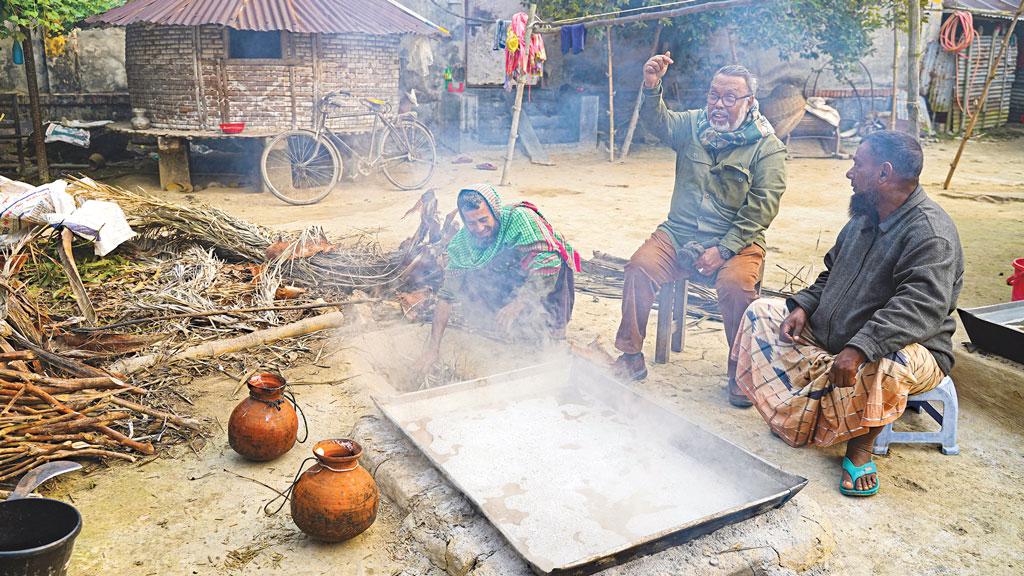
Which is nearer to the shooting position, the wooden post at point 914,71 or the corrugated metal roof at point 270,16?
the wooden post at point 914,71

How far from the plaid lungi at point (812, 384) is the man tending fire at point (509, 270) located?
42.9 inches

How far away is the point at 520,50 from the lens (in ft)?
31.0

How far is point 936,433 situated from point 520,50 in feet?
24.0

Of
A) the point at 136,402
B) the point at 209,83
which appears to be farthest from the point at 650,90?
the point at 209,83

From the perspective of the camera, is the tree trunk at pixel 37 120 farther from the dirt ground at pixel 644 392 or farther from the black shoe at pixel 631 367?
the black shoe at pixel 631 367

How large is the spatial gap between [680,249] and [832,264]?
90cm

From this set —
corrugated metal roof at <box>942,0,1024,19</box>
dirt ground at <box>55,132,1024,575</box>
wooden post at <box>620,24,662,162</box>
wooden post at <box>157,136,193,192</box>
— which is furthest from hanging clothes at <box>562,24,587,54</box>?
corrugated metal roof at <box>942,0,1024,19</box>

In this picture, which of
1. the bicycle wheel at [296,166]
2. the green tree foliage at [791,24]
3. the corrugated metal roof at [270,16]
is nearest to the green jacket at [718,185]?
the bicycle wheel at [296,166]

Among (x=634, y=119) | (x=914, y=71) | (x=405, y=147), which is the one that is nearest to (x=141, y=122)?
(x=405, y=147)

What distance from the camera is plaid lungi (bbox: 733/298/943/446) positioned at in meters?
2.88

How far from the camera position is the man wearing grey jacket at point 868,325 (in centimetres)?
280

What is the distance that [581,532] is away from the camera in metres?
2.54

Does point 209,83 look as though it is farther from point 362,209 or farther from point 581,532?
point 581,532

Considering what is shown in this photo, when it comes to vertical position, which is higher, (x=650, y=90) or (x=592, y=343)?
(x=650, y=90)
